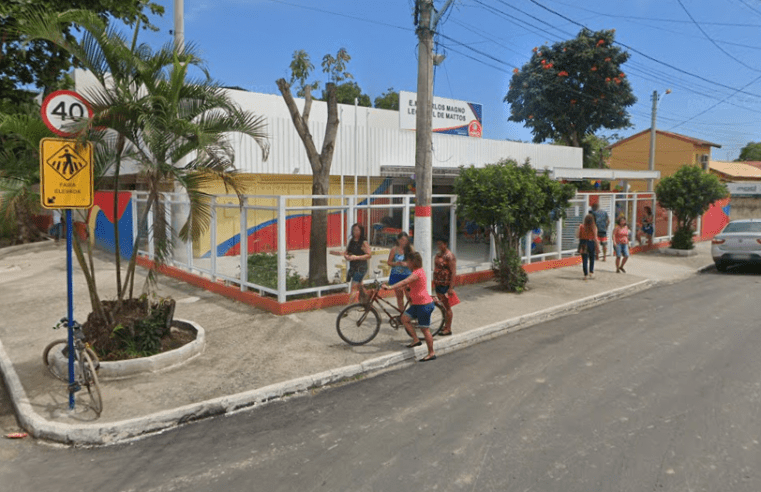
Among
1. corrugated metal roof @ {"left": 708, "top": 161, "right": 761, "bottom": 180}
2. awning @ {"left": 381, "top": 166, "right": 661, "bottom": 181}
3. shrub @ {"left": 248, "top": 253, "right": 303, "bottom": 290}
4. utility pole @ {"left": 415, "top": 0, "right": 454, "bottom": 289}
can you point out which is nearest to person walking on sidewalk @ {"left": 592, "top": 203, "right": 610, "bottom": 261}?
awning @ {"left": 381, "top": 166, "right": 661, "bottom": 181}

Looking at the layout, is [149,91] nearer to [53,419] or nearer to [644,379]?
[53,419]

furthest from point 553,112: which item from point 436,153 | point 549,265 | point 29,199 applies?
point 29,199

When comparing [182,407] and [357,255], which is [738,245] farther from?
[182,407]

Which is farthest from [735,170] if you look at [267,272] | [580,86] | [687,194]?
[267,272]

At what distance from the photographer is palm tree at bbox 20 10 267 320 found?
676 centimetres

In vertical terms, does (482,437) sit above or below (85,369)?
below

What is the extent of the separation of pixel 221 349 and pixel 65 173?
3195mm

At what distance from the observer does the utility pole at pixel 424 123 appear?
9.86m

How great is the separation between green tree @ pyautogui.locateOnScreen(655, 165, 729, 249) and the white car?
2.27 meters

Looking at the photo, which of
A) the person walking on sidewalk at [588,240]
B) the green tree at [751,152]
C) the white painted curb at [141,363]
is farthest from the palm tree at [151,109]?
the green tree at [751,152]

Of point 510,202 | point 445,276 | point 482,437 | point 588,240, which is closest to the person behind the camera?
point 482,437

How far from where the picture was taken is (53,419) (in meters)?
5.61

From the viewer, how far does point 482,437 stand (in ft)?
16.8

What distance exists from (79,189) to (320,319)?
4.53 m
